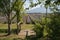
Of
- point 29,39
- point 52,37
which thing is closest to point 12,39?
point 29,39

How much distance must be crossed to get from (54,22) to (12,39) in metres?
4.64

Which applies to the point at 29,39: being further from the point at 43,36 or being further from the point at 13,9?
the point at 13,9

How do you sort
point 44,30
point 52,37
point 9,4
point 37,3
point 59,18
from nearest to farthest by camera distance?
point 37,3
point 59,18
point 52,37
point 44,30
point 9,4

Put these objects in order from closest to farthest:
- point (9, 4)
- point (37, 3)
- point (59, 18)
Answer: point (37, 3) → point (59, 18) → point (9, 4)

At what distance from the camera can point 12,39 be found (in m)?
18.0

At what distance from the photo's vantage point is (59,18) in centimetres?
1474

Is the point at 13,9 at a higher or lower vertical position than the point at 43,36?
higher

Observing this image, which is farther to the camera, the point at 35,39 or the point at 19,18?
the point at 19,18

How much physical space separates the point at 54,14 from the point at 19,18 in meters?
8.02

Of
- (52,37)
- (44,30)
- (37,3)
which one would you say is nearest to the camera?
(37,3)

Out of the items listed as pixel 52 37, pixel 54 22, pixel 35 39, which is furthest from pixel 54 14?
pixel 35 39

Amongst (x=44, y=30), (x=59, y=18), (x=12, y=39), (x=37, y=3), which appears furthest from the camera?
(x=12, y=39)

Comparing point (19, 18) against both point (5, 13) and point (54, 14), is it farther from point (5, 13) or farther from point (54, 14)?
point (54, 14)

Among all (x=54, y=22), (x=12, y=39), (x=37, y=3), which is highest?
(x=37, y=3)
